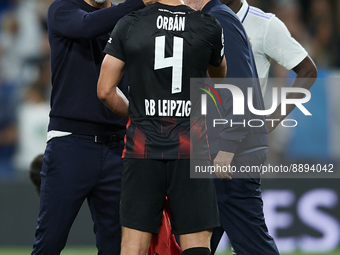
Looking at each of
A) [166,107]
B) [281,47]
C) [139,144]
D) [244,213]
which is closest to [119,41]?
[166,107]

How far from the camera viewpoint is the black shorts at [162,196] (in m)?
2.36

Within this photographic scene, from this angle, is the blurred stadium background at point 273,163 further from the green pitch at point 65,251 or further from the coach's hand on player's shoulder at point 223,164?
the coach's hand on player's shoulder at point 223,164

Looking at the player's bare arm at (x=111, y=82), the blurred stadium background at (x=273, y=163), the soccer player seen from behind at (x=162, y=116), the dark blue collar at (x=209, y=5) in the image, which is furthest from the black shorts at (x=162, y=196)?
the blurred stadium background at (x=273, y=163)

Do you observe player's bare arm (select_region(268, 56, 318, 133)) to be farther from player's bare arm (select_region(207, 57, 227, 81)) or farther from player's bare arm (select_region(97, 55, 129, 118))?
player's bare arm (select_region(97, 55, 129, 118))

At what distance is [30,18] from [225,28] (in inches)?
224

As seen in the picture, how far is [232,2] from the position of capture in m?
3.65

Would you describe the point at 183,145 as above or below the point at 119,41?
below

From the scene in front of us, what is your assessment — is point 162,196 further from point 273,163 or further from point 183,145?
point 273,163

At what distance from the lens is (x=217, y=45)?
Result: 2.40 meters

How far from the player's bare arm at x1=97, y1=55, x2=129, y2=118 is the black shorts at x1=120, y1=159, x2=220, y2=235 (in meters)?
0.34

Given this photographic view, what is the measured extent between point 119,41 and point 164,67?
0.25m

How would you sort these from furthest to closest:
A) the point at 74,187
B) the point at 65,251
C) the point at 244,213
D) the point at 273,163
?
the point at 273,163, the point at 65,251, the point at 244,213, the point at 74,187

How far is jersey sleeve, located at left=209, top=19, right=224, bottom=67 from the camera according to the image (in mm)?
2377

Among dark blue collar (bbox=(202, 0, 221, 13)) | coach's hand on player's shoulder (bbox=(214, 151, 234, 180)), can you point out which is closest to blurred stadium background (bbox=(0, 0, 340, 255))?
coach's hand on player's shoulder (bbox=(214, 151, 234, 180))
